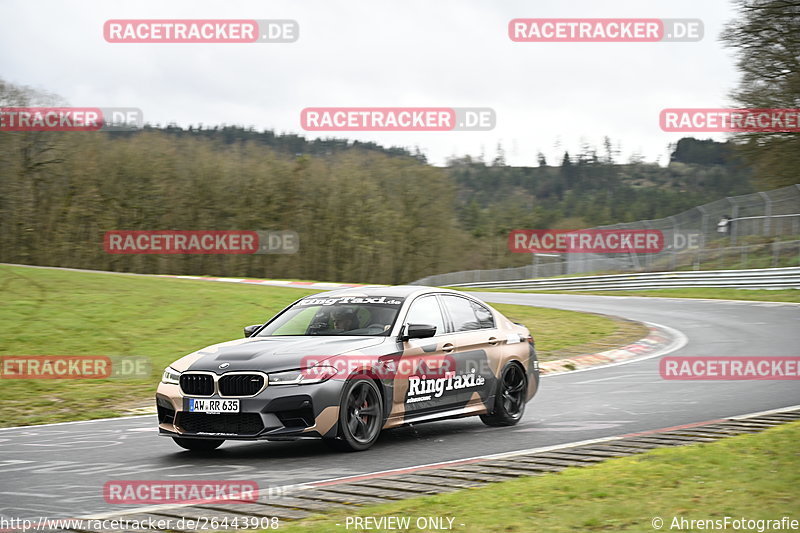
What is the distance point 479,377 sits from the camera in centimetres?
1055

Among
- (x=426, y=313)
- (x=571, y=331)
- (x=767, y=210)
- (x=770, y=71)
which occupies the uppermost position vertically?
(x=770, y=71)

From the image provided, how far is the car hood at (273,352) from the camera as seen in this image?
28.6ft

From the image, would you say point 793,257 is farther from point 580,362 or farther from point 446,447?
point 446,447

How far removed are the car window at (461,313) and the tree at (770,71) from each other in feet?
117

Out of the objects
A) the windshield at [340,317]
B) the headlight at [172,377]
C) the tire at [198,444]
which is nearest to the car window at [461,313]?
the windshield at [340,317]

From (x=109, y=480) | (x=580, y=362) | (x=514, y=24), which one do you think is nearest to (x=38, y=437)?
(x=109, y=480)

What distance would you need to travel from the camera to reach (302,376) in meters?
8.62

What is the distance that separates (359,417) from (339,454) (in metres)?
0.38

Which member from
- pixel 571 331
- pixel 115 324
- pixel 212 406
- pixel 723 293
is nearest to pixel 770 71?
pixel 723 293

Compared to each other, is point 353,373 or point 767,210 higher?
point 767,210

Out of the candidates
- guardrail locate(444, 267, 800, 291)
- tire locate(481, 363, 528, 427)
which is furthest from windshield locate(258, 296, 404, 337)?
guardrail locate(444, 267, 800, 291)

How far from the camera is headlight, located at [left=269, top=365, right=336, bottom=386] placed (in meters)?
8.57

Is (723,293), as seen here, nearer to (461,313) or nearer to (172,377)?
(461,313)

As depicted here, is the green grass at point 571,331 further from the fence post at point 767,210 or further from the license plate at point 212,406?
the fence post at point 767,210
